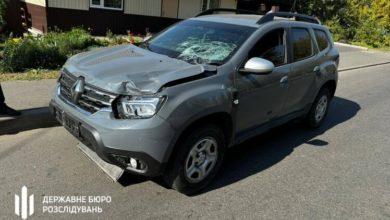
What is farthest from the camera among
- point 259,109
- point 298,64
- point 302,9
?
point 302,9

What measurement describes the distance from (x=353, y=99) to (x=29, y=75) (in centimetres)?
728

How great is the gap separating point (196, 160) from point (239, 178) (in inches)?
32.0

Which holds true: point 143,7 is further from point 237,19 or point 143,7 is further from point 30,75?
point 237,19

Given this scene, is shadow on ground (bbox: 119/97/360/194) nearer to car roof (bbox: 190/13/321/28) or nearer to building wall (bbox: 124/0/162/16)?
car roof (bbox: 190/13/321/28)

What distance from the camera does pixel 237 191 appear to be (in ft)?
13.8

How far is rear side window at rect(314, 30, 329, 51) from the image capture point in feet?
19.6

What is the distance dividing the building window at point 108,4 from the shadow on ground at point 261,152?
1158cm

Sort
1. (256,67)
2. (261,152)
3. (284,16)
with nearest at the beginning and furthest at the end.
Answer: (256,67), (261,152), (284,16)

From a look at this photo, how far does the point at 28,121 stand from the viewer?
17.5ft

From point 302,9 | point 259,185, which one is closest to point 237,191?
point 259,185

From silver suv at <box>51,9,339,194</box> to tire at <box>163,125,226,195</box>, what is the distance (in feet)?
0.04

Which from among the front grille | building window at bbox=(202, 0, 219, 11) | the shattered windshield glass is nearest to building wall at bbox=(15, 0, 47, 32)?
building window at bbox=(202, 0, 219, 11)

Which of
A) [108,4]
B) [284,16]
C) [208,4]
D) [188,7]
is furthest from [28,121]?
[208,4]

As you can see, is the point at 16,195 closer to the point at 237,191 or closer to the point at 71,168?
the point at 71,168
